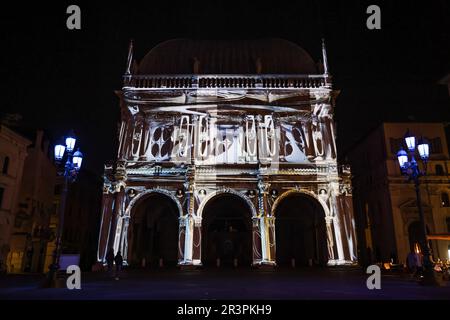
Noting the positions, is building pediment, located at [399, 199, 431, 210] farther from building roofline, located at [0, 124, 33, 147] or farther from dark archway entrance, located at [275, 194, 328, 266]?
building roofline, located at [0, 124, 33, 147]

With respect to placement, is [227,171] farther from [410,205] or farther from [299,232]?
[410,205]

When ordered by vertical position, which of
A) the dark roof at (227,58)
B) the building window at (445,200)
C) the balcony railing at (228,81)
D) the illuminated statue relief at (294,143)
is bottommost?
the building window at (445,200)

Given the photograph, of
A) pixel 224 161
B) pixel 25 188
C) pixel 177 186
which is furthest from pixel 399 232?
pixel 25 188

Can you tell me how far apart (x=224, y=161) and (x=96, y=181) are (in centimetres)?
2378

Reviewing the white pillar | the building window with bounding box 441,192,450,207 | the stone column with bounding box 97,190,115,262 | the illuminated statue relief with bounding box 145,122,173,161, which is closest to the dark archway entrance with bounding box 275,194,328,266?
the white pillar

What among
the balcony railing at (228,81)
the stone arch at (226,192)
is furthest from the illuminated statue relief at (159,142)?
the stone arch at (226,192)

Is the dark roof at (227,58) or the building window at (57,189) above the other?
the dark roof at (227,58)

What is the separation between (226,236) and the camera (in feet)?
84.2

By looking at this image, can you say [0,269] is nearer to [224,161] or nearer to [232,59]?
[224,161]

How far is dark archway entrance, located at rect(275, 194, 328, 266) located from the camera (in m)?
24.9

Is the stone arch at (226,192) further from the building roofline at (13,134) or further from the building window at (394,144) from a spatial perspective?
the building roofline at (13,134)

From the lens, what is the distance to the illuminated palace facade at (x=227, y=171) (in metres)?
22.8

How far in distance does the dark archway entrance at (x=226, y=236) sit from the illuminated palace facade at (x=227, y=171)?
72mm

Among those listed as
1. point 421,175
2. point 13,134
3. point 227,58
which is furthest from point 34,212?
point 421,175
